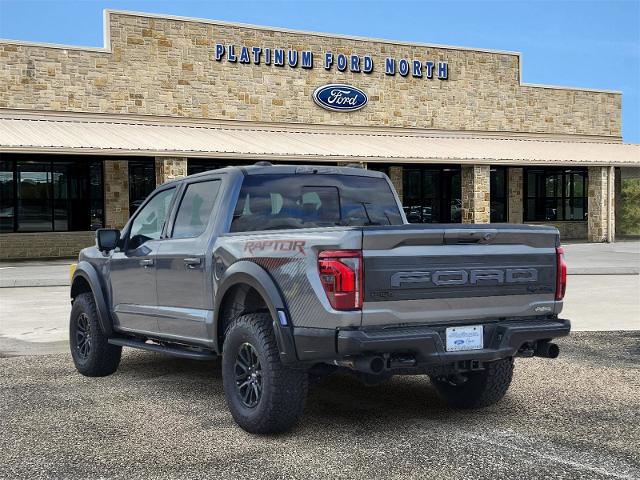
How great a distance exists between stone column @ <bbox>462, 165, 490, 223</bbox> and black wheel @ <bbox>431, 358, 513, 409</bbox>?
79.2 ft

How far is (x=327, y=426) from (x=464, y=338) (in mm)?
1246

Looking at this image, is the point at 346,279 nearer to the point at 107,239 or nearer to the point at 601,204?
the point at 107,239

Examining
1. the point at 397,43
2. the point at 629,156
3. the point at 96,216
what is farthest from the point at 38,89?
the point at 629,156

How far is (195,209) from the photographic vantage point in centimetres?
738

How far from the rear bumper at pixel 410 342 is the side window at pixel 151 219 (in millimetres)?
2593

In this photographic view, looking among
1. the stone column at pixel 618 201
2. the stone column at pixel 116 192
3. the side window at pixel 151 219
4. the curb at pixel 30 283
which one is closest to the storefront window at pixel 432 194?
the stone column at pixel 618 201

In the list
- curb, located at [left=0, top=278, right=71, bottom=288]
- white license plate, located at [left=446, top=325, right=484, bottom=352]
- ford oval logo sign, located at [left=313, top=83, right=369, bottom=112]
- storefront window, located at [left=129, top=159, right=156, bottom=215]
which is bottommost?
curb, located at [left=0, top=278, right=71, bottom=288]

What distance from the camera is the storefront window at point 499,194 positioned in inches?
1442

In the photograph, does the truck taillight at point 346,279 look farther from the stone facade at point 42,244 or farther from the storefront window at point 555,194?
the storefront window at point 555,194

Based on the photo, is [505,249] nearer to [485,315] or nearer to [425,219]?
[485,315]

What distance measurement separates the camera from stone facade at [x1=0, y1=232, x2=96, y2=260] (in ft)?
88.4

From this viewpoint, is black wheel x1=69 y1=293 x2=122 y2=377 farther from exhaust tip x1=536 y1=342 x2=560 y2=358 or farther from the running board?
exhaust tip x1=536 y1=342 x2=560 y2=358

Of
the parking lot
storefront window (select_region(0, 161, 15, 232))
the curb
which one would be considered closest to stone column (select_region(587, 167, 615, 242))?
storefront window (select_region(0, 161, 15, 232))

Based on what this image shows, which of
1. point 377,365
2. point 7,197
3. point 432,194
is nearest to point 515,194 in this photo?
point 432,194
